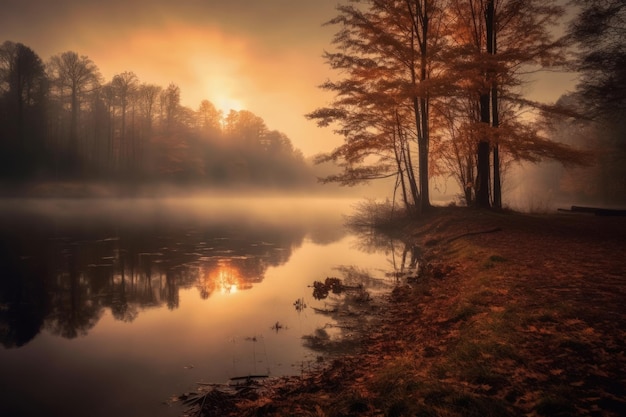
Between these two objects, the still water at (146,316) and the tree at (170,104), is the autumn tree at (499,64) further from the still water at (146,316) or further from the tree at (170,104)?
the tree at (170,104)

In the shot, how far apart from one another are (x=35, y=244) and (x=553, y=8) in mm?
29530

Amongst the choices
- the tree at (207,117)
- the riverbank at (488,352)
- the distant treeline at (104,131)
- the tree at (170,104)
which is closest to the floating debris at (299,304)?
the riverbank at (488,352)

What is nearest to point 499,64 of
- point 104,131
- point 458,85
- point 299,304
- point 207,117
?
point 458,85

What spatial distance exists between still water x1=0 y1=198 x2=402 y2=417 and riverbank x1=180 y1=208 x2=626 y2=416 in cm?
116

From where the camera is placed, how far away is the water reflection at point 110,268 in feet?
30.1

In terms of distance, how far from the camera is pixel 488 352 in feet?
17.3

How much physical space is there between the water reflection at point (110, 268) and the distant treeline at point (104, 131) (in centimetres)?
2896

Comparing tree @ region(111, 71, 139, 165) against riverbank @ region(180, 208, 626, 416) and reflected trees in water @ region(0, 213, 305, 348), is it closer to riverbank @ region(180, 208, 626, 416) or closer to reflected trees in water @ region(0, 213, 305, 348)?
reflected trees in water @ region(0, 213, 305, 348)

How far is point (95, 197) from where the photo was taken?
172 ft

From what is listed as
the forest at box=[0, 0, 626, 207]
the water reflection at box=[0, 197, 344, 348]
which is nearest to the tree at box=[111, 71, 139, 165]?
the water reflection at box=[0, 197, 344, 348]

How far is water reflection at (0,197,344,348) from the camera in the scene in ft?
30.1

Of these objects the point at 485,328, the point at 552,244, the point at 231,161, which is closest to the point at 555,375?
the point at 485,328

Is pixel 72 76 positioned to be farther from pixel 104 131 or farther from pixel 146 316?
pixel 146 316

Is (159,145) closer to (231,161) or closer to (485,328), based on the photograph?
(231,161)
